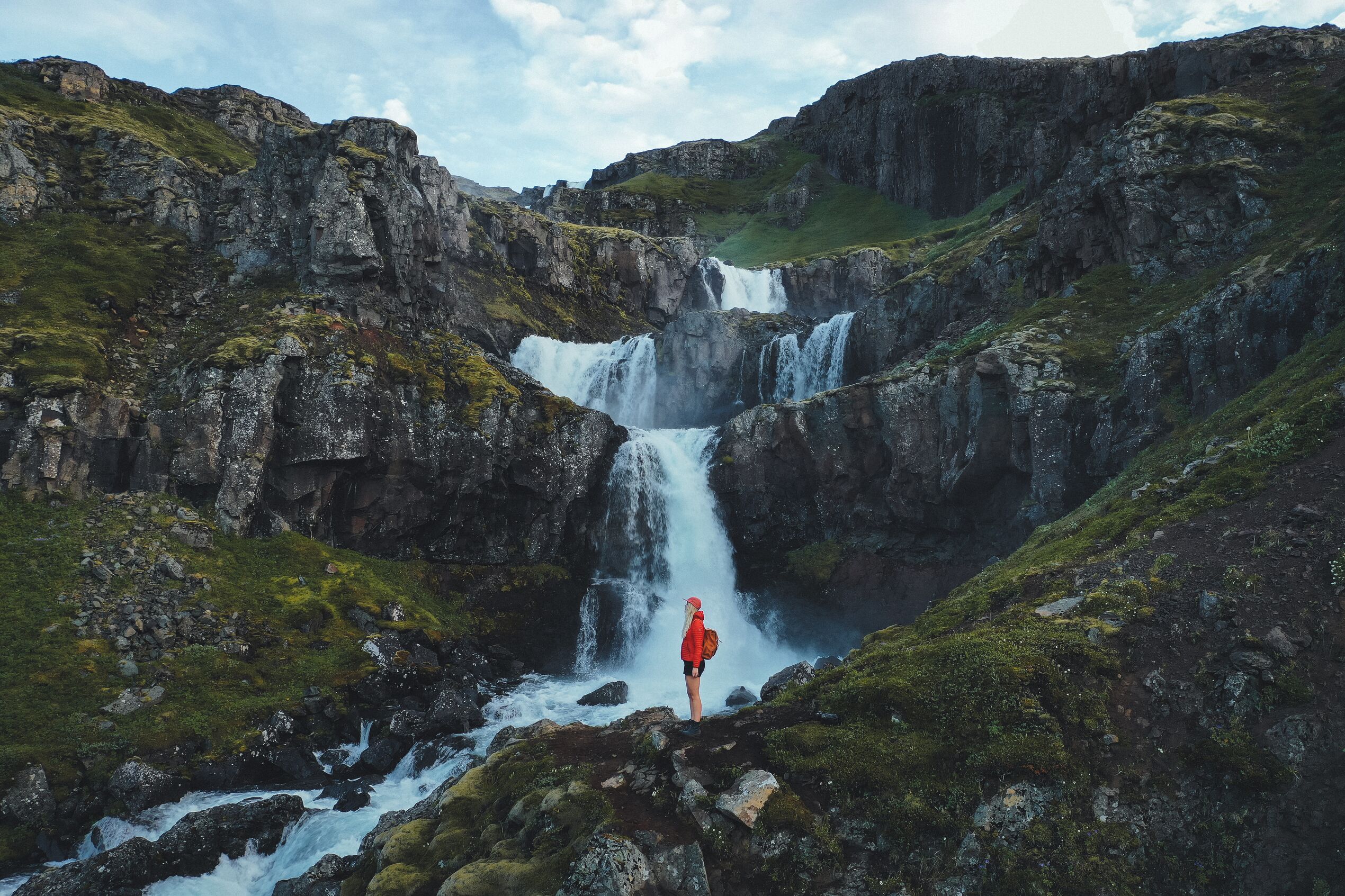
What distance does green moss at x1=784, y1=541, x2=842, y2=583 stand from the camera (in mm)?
41875

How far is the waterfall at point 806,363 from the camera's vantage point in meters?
53.2

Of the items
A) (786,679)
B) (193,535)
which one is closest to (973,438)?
(786,679)

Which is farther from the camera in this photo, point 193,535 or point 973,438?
point 973,438

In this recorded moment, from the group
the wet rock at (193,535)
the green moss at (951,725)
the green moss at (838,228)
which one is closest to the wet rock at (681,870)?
the green moss at (951,725)

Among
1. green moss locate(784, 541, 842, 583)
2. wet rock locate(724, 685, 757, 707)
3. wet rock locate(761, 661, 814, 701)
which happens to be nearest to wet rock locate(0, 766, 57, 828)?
wet rock locate(761, 661, 814, 701)

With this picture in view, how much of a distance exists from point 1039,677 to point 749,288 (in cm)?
7321

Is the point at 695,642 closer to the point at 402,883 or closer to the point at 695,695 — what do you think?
the point at 695,695

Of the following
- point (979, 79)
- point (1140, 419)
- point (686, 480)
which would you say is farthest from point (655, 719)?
point (979, 79)

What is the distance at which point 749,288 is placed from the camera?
81.2 meters

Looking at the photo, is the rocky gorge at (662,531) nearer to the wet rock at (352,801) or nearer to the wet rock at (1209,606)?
the wet rock at (1209,606)

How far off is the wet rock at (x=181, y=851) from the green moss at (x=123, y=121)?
1948 inches

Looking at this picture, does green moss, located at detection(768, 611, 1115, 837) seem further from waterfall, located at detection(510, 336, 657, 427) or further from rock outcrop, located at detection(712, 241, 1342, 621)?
waterfall, located at detection(510, 336, 657, 427)

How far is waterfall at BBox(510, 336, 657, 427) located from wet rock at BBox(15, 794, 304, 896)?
4003cm

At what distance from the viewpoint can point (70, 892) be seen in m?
15.8
